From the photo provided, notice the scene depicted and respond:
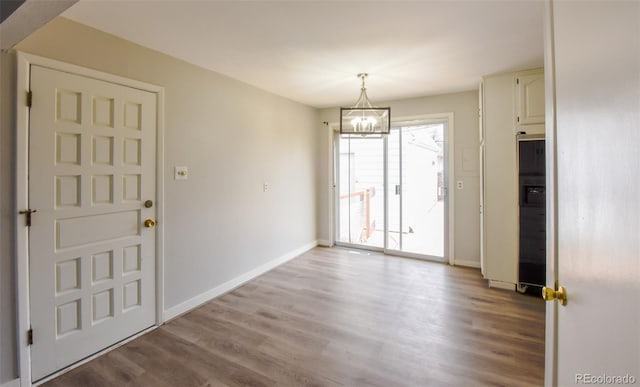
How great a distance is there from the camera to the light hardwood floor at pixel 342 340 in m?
1.93

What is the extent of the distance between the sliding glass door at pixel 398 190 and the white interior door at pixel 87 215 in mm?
3360

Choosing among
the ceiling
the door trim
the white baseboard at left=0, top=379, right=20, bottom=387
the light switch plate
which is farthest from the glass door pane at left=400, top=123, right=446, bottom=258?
the white baseboard at left=0, top=379, right=20, bottom=387

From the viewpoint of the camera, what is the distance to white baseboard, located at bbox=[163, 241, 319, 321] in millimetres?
2756

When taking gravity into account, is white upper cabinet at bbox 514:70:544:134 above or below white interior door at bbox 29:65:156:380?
above

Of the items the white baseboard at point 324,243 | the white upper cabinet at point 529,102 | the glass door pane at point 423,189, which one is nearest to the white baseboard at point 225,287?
the white baseboard at point 324,243

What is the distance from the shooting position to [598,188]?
0.65 m

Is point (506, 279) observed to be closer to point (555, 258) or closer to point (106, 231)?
point (555, 258)

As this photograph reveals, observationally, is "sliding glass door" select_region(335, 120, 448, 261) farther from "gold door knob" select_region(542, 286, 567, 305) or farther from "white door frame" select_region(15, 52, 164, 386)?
"white door frame" select_region(15, 52, 164, 386)

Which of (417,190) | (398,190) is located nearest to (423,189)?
(417,190)

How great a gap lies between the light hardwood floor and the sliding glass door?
1128mm

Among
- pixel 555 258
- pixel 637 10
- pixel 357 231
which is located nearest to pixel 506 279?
pixel 357 231

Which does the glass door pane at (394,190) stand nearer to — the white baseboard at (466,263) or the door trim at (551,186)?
the white baseboard at (466,263)

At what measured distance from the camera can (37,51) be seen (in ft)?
6.08

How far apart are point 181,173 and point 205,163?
32 cm
